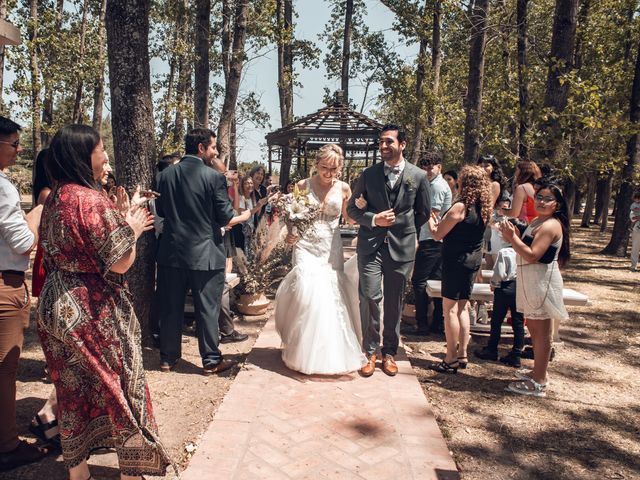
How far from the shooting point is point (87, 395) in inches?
108

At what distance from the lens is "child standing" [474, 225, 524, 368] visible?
545cm

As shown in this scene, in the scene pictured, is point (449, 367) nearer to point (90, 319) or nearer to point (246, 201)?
point (90, 319)

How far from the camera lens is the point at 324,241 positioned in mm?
4980

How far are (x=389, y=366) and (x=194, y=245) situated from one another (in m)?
2.21

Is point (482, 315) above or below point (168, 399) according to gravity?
above

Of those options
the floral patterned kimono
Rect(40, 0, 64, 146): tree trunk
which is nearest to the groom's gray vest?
the floral patterned kimono

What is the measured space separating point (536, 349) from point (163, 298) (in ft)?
11.7

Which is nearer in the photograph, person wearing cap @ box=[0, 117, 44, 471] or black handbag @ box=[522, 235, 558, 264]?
person wearing cap @ box=[0, 117, 44, 471]

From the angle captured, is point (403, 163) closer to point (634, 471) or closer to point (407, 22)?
point (634, 471)

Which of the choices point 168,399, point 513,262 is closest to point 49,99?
point 168,399

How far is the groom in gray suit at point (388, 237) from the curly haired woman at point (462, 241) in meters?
0.32

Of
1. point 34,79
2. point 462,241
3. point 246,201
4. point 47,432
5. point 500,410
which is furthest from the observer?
point 34,79

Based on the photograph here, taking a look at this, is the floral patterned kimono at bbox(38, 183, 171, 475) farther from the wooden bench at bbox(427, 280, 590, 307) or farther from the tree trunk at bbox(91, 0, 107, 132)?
the tree trunk at bbox(91, 0, 107, 132)

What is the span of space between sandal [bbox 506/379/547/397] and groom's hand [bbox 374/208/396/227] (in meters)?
1.99
